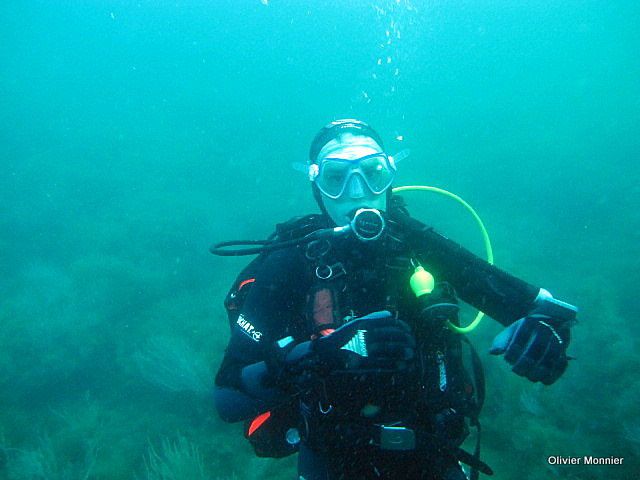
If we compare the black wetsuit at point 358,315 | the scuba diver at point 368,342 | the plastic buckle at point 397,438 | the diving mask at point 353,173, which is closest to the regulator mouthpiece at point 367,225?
the scuba diver at point 368,342

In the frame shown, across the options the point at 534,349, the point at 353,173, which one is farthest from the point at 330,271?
the point at 534,349

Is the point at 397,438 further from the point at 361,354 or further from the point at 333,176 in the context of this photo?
the point at 333,176

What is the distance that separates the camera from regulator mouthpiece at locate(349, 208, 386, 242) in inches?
90.8

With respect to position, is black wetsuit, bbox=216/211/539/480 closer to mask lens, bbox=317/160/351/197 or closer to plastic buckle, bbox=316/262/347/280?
A: plastic buckle, bbox=316/262/347/280

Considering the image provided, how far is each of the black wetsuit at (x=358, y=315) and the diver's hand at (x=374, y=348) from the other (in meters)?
0.14

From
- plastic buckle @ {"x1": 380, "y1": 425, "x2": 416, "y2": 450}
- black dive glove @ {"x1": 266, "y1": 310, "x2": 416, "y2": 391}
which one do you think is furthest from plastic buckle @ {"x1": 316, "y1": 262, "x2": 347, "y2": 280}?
plastic buckle @ {"x1": 380, "y1": 425, "x2": 416, "y2": 450}

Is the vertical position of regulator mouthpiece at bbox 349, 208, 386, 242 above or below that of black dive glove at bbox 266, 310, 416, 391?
above

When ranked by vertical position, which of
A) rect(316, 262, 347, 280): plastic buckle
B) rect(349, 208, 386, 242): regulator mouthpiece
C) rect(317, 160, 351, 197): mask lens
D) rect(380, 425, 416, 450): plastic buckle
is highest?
rect(317, 160, 351, 197): mask lens

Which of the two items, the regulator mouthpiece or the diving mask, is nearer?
the regulator mouthpiece

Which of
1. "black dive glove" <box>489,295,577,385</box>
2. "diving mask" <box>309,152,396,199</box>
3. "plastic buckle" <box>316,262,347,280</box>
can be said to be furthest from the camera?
"diving mask" <box>309,152,396,199</box>

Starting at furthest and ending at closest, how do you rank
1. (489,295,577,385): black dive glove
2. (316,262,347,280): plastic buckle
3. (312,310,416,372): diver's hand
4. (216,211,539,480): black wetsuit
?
(316,262,347,280): plastic buckle → (216,211,539,480): black wetsuit → (489,295,577,385): black dive glove → (312,310,416,372): diver's hand

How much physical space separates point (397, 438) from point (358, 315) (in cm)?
65

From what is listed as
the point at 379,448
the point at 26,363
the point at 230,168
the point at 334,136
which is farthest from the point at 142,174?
the point at 379,448

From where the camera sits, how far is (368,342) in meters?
1.84
